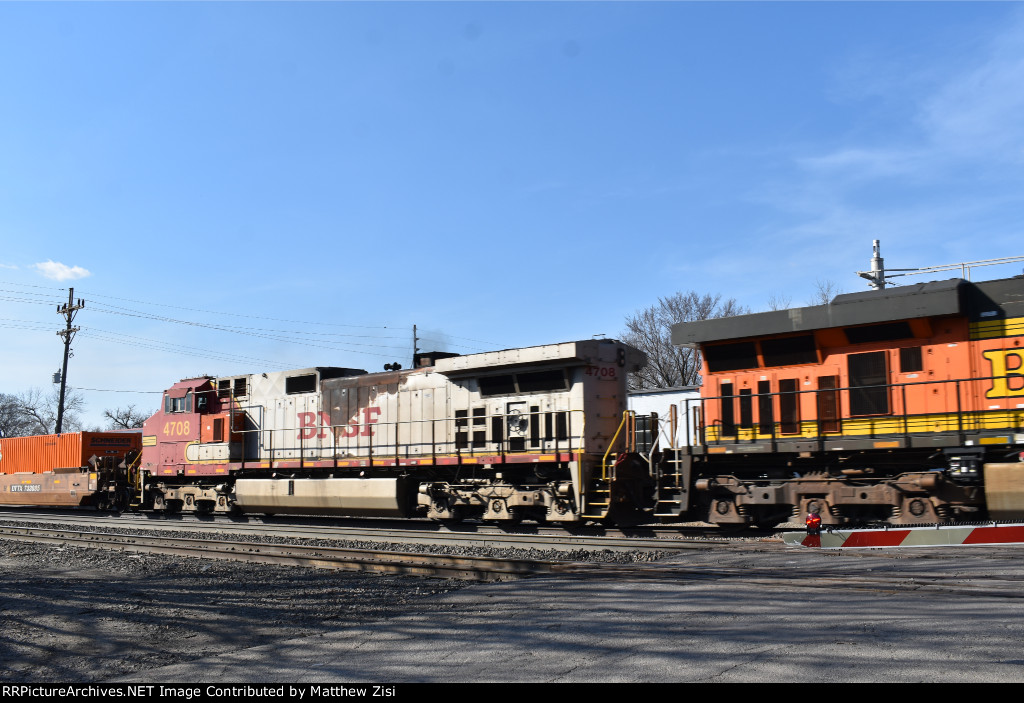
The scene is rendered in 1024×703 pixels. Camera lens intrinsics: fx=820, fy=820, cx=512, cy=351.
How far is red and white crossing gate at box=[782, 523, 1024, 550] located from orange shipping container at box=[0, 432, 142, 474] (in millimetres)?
25625

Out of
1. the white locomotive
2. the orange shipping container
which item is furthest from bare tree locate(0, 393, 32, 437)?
the white locomotive

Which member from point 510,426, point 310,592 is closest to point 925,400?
point 510,426

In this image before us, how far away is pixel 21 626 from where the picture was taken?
23.9ft

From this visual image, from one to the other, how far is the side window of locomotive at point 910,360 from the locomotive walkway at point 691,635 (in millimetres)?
4314

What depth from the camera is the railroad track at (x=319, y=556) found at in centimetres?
984

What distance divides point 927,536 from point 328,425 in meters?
14.2

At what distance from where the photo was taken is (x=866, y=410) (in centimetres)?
1281

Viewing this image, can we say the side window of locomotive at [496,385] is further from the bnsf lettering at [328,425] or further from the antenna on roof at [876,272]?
the antenna on roof at [876,272]

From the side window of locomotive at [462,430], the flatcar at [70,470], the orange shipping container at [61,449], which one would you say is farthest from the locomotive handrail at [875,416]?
the orange shipping container at [61,449]

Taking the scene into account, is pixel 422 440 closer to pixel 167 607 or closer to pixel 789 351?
pixel 789 351

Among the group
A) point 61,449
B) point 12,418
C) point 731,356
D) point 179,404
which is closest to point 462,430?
point 731,356

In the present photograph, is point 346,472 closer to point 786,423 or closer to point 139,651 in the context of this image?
point 786,423

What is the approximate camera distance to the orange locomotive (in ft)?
38.4

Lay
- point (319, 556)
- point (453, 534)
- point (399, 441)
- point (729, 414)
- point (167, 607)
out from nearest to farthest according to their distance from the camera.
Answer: point (167, 607), point (319, 556), point (729, 414), point (453, 534), point (399, 441)
